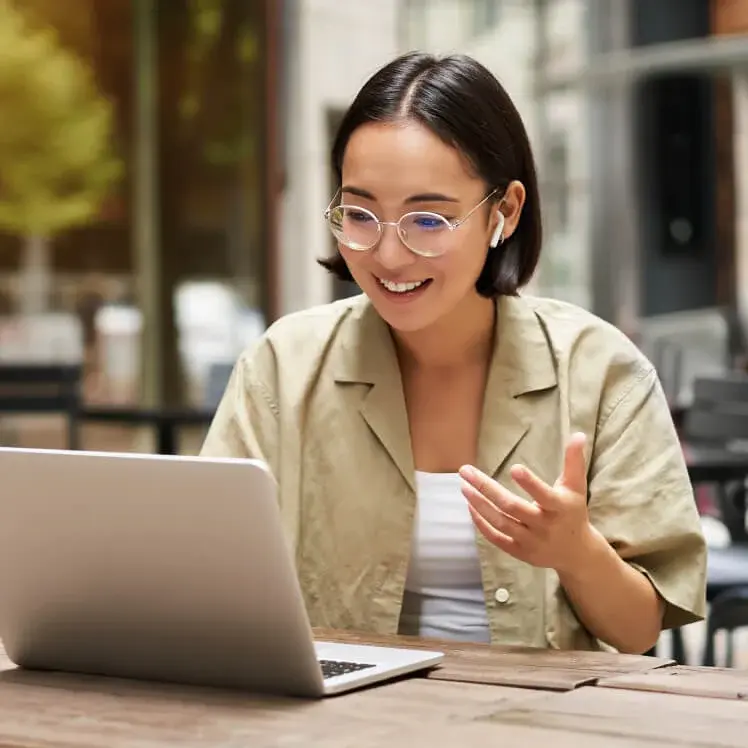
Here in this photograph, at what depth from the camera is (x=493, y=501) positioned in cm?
140

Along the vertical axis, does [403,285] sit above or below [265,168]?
below

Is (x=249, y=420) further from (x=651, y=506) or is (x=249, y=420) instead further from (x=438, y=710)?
(x=438, y=710)

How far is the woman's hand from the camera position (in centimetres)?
138

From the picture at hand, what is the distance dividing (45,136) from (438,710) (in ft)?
22.9

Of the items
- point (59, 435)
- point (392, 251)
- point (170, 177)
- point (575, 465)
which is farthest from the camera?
point (170, 177)

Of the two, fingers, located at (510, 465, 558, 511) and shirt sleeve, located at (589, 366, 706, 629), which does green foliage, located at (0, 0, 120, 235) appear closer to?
shirt sleeve, located at (589, 366, 706, 629)

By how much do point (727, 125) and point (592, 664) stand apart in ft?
18.9

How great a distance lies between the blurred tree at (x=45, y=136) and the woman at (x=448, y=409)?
6096mm

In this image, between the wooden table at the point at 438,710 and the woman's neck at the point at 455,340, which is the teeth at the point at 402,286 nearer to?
the woman's neck at the point at 455,340

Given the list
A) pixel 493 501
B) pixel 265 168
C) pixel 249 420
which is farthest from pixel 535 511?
pixel 265 168

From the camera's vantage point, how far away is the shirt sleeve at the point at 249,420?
1.87 m

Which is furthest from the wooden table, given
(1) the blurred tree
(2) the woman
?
(1) the blurred tree

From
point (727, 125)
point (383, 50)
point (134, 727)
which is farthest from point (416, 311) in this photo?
point (383, 50)

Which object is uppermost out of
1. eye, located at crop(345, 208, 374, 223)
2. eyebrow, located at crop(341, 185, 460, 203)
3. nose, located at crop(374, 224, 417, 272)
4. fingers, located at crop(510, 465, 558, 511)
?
eyebrow, located at crop(341, 185, 460, 203)
